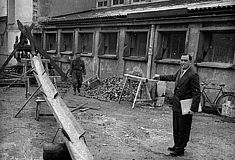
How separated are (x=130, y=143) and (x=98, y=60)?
9.62 m

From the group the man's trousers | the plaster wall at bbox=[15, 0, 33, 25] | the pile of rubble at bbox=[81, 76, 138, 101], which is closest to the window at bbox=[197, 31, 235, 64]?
the pile of rubble at bbox=[81, 76, 138, 101]

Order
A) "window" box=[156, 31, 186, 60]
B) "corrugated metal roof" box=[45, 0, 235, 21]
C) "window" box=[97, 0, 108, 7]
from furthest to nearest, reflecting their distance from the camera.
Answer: "window" box=[97, 0, 108, 7] → "window" box=[156, 31, 186, 60] → "corrugated metal roof" box=[45, 0, 235, 21]

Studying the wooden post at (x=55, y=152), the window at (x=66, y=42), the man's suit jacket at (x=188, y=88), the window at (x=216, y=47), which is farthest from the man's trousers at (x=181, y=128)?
the window at (x=66, y=42)

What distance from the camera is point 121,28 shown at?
13.0 metres

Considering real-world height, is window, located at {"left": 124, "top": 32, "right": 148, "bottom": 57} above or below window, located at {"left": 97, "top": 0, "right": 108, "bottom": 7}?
below

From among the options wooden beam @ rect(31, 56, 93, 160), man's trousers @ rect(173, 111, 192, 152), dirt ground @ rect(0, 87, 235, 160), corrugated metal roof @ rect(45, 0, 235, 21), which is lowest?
dirt ground @ rect(0, 87, 235, 160)

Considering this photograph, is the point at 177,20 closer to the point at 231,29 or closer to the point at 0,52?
the point at 231,29

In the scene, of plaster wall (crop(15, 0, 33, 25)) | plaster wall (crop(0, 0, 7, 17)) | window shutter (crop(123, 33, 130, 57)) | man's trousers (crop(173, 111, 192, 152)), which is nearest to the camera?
man's trousers (crop(173, 111, 192, 152))

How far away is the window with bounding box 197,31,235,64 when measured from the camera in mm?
8961

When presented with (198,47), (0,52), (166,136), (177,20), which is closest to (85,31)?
(177,20)

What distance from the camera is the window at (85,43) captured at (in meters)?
15.7

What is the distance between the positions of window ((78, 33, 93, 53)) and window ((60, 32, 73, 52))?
157cm

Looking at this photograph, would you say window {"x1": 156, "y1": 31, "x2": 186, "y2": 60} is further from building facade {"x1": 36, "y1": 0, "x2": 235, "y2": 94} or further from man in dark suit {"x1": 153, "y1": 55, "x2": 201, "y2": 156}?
man in dark suit {"x1": 153, "y1": 55, "x2": 201, "y2": 156}

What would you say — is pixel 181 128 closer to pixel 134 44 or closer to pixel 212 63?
pixel 212 63
